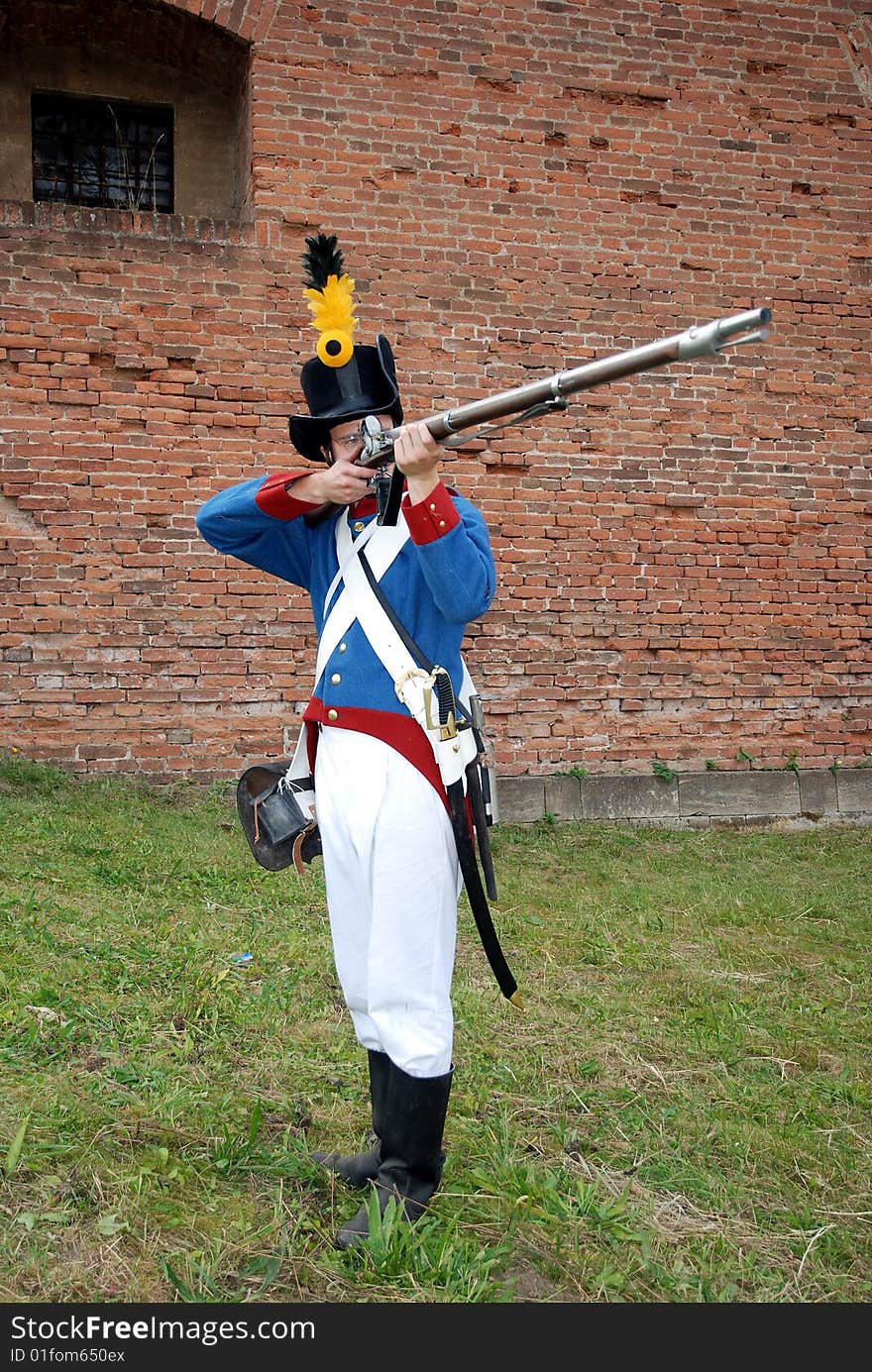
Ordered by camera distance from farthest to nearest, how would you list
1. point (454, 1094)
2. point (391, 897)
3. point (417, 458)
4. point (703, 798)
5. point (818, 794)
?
point (818, 794)
point (703, 798)
point (454, 1094)
point (391, 897)
point (417, 458)

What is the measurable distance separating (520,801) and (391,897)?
18.3 feet

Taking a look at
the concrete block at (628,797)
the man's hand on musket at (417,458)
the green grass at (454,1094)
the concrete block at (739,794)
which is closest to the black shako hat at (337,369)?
the man's hand on musket at (417,458)

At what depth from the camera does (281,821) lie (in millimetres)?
3094

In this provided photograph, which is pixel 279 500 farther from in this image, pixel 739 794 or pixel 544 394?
pixel 739 794

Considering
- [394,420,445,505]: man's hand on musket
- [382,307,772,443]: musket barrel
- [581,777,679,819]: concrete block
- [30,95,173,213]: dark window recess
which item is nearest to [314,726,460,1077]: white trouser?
[394,420,445,505]: man's hand on musket

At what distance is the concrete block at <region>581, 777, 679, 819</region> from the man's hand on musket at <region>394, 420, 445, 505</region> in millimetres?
5975

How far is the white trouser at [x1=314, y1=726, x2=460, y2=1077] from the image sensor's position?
2693 mm

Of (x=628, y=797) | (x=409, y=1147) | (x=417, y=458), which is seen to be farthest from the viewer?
(x=628, y=797)

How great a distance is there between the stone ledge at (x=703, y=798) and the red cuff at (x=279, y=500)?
5319 millimetres

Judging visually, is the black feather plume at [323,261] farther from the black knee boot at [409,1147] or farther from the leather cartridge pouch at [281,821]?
the black knee boot at [409,1147]

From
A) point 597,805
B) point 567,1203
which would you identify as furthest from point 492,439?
point 567,1203

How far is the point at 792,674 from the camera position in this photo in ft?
29.1

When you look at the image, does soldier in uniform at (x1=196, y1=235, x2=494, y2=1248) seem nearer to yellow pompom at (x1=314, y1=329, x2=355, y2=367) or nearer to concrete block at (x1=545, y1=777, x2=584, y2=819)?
yellow pompom at (x1=314, y1=329, x2=355, y2=367)

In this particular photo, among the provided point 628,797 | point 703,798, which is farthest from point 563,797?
point 703,798
